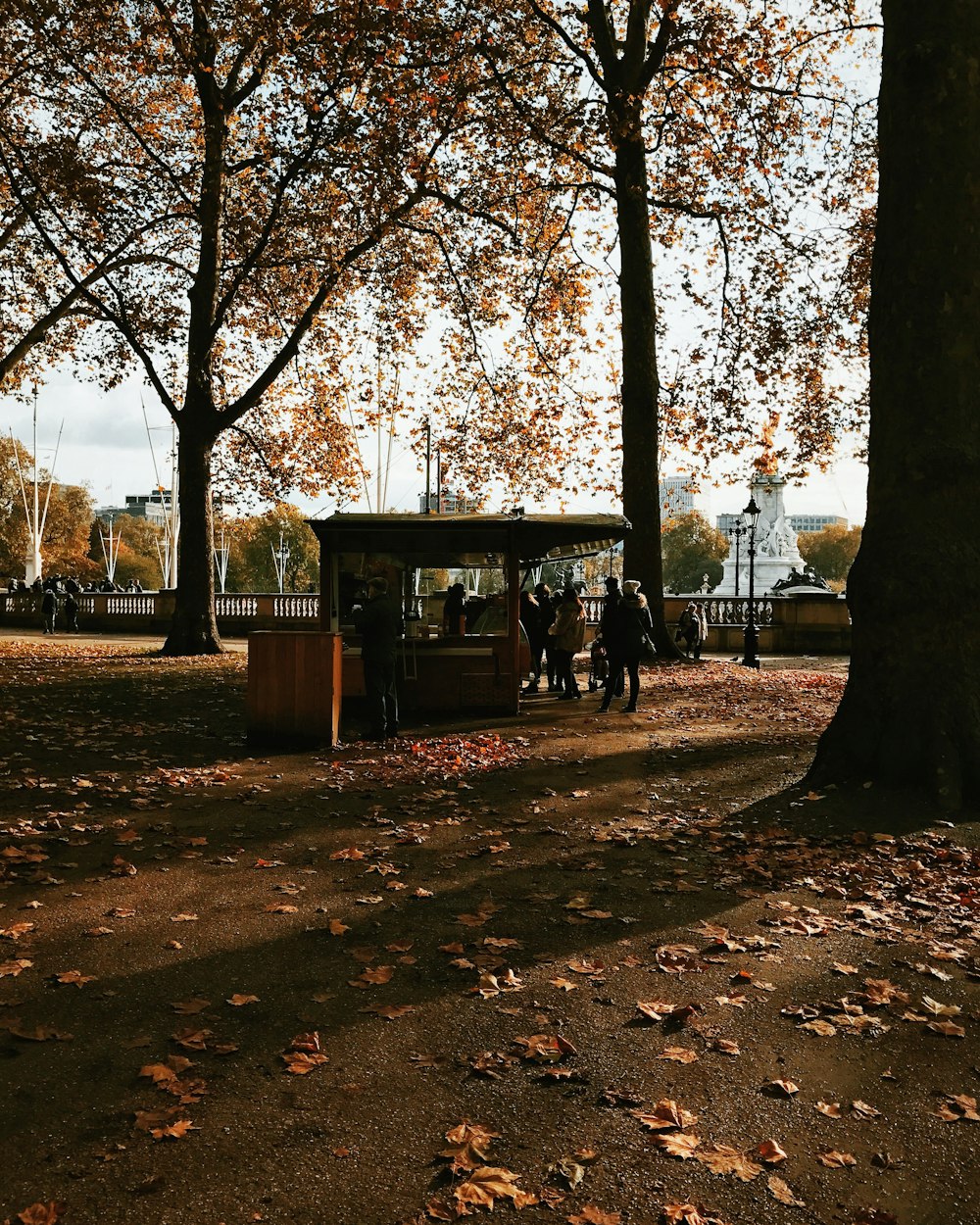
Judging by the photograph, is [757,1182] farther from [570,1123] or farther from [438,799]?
[438,799]

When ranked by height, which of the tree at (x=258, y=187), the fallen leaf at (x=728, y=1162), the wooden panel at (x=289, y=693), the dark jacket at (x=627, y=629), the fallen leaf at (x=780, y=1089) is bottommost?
the fallen leaf at (x=780, y=1089)

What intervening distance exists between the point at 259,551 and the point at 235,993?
10303 cm

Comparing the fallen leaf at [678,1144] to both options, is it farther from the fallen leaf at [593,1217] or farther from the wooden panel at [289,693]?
the wooden panel at [289,693]

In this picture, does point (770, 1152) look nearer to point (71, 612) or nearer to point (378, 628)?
point (378, 628)

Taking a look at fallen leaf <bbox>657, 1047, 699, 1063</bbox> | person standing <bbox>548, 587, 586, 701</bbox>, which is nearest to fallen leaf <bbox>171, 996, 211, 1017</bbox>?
fallen leaf <bbox>657, 1047, 699, 1063</bbox>

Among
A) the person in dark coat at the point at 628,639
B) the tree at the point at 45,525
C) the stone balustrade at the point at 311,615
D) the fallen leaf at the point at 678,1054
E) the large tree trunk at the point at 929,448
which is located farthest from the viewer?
the tree at the point at 45,525

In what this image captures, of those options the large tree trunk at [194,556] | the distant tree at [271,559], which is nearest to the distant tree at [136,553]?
the distant tree at [271,559]

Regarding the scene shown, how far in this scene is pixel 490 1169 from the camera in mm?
3270

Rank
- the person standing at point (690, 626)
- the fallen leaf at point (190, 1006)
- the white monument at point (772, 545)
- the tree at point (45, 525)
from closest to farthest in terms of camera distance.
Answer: the fallen leaf at point (190, 1006), the person standing at point (690, 626), the white monument at point (772, 545), the tree at point (45, 525)

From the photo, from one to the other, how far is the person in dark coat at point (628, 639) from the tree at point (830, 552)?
93113mm

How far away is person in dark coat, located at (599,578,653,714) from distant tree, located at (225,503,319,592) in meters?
80.3

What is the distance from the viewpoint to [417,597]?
15.7m

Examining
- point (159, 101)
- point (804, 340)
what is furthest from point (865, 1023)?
point (159, 101)

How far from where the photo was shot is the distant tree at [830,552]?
10484 centimetres
